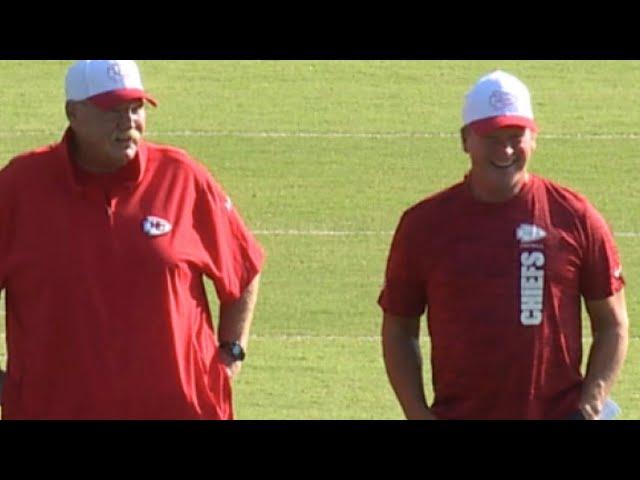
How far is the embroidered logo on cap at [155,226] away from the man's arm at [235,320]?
0.48 m

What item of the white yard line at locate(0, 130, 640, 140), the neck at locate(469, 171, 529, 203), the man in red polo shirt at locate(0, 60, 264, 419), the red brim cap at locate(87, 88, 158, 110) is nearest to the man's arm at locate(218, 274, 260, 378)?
the man in red polo shirt at locate(0, 60, 264, 419)

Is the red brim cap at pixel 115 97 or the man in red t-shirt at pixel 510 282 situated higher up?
the red brim cap at pixel 115 97

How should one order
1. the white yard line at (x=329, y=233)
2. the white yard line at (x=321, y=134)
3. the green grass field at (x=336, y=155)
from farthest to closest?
1. the white yard line at (x=321, y=134)
2. the white yard line at (x=329, y=233)
3. the green grass field at (x=336, y=155)

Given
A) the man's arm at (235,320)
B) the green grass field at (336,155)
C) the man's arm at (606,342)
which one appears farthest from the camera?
the green grass field at (336,155)

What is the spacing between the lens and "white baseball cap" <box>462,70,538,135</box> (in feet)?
20.3

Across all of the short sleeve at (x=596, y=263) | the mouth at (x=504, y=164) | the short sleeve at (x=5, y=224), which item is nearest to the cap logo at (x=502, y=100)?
the mouth at (x=504, y=164)

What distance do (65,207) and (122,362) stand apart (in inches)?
20.2

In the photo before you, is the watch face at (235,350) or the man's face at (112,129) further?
the watch face at (235,350)

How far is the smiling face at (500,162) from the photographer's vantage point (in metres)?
6.17

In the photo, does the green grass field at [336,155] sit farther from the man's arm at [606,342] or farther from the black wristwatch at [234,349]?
the man's arm at [606,342]

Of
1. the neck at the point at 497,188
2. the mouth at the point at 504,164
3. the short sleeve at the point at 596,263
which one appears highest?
the mouth at the point at 504,164

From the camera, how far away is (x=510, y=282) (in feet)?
20.2

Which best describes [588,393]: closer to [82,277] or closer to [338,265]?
[82,277]

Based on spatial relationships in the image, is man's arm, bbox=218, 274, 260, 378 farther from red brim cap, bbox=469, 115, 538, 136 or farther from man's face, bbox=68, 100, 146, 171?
red brim cap, bbox=469, 115, 538, 136
